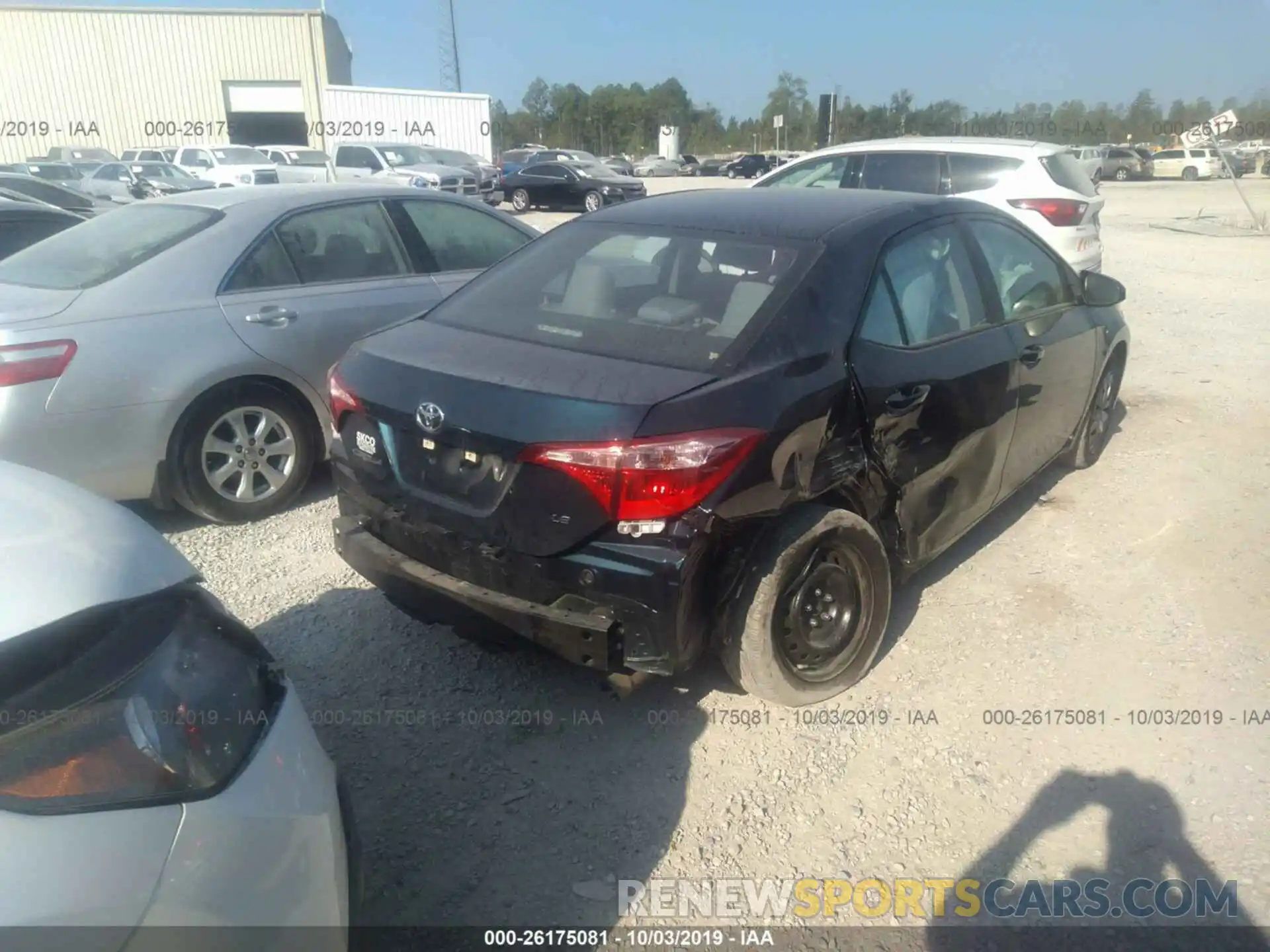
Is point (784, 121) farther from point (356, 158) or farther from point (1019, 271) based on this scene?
point (1019, 271)

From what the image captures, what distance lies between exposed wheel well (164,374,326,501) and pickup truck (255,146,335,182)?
21.1m

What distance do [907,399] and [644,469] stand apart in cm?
120

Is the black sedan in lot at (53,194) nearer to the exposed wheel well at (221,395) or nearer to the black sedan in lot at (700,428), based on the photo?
the exposed wheel well at (221,395)

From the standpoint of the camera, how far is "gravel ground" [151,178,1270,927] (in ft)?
8.81

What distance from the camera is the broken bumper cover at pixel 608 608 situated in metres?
2.66

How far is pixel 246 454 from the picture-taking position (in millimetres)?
4676

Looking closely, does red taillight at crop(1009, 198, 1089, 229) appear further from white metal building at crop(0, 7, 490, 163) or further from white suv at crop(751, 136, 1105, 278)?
white metal building at crop(0, 7, 490, 163)

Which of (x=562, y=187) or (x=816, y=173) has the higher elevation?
(x=816, y=173)

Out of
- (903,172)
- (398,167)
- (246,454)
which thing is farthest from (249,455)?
(398,167)

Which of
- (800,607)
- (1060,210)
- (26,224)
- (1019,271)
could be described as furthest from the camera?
(1060,210)

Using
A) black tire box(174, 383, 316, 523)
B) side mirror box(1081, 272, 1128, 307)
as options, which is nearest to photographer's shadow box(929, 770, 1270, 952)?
side mirror box(1081, 272, 1128, 307)

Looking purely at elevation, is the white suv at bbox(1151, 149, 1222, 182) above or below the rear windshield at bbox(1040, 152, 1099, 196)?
below

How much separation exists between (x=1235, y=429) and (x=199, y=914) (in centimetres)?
674

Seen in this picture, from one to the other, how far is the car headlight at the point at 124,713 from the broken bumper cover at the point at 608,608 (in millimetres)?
1013
